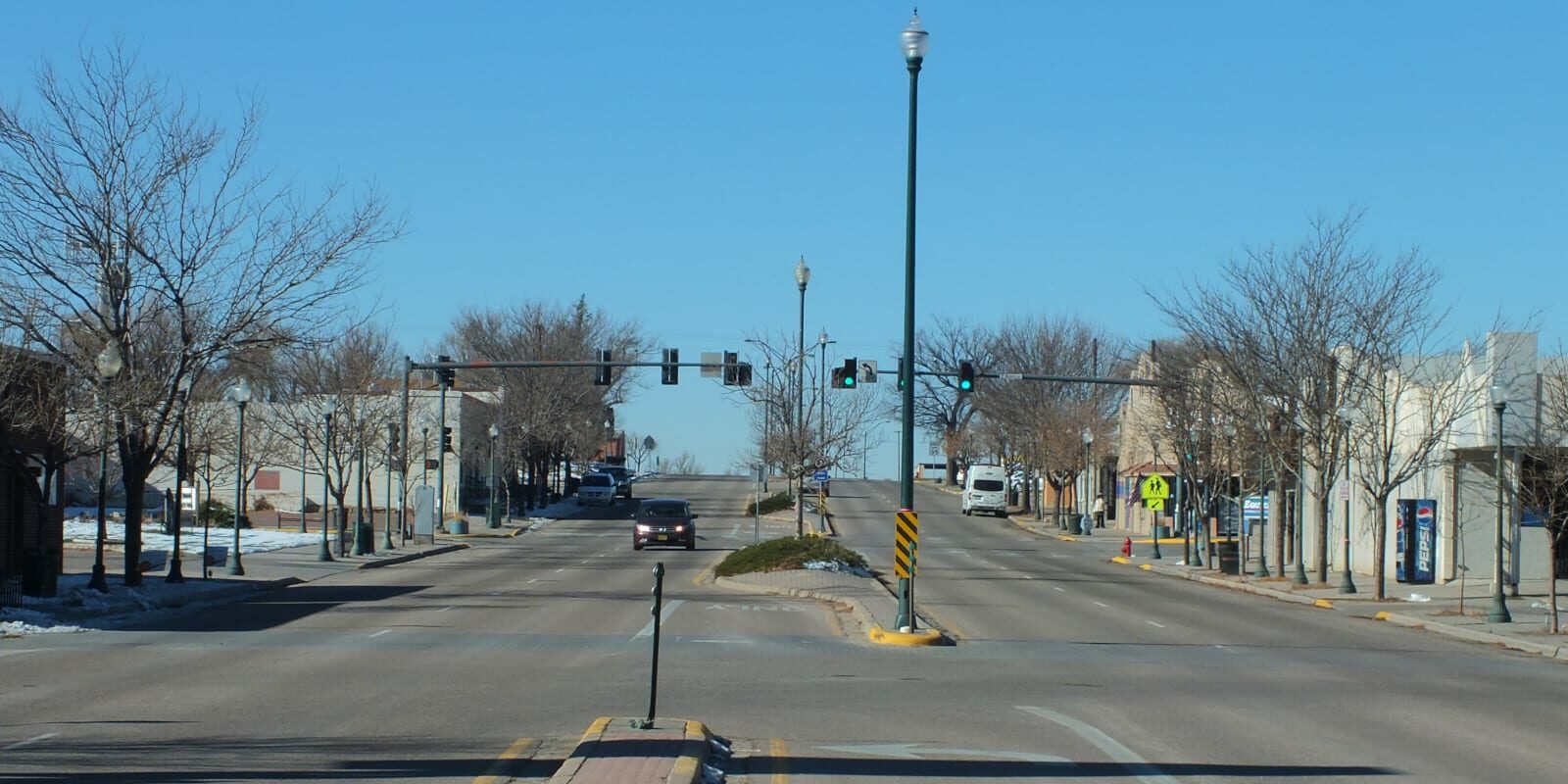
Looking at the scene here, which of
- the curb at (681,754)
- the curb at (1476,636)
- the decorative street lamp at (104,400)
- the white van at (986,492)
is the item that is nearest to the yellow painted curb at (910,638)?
the curb at (1476,636)

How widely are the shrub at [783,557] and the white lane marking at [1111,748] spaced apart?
2255 cm

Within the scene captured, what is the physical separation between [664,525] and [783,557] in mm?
15502

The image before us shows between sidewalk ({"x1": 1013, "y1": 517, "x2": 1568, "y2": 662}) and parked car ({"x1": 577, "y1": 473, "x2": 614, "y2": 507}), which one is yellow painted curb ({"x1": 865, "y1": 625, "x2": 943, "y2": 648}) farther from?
Answer: parked car ({"x1": 577, "y1": 473, "x2": 614, "y2": 507})

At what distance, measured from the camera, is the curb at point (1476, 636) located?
2394 cm

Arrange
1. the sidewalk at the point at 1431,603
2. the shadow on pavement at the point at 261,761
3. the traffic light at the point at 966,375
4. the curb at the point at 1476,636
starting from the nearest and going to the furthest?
1. the shadow on pavement at the point at 261,761
2. the curb at the point at 1476,636
3. the sidewalk at the point at 1431,603
4. the traffic light at the point at 966,375

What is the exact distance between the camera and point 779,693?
16.6 m

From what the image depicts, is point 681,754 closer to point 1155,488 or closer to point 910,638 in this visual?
point 910,638

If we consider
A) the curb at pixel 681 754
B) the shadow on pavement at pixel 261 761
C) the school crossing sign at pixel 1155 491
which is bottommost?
the shadow on pavement at pixel 261 761

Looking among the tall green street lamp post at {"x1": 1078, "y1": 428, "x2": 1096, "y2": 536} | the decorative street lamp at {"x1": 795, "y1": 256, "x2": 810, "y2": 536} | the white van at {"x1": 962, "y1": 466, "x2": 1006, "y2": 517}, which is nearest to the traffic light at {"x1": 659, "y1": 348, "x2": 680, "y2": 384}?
the decorative street lamp at {"x1": 795, "y1": 256, "x2": 810, "y2": 536}

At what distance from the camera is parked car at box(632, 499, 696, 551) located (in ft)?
176

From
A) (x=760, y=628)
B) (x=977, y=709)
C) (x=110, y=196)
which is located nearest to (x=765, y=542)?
(x=760, y=628)

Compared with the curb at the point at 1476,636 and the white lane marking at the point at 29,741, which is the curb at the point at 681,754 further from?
the curb at the point at 1476,636

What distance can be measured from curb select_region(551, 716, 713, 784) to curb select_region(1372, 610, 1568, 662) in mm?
16646

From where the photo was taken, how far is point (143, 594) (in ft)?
93.2
